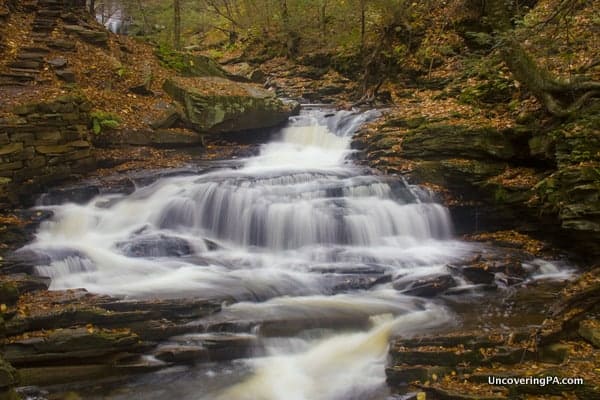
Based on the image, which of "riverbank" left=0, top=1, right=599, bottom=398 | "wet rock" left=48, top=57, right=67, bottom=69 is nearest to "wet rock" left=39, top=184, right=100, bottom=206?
"riverbank" left=0, top=1, right=599, bottom=398

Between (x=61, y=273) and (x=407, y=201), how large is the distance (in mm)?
6657

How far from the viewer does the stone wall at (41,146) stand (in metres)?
10.3

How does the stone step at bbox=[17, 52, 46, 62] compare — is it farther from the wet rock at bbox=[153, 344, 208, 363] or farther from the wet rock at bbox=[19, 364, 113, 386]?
the wet rock at bbox=[153, 344, 208, 363]

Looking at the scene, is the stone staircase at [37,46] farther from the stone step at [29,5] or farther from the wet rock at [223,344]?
the wet rock at [223,344]

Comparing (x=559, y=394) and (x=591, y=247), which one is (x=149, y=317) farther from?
(x=591, y=247)

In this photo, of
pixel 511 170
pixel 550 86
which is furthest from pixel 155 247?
pixel 550 86

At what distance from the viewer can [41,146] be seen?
35.8 feet

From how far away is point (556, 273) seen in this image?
8969 millimetres

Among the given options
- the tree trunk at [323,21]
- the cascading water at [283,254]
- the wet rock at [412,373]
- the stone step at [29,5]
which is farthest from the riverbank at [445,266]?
the tree trunk at [323,21]

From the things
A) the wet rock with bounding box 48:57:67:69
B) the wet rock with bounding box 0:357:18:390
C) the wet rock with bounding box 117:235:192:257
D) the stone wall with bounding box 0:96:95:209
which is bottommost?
the wet rock with bounding box 0:357:18:390

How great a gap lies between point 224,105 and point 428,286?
8.25 metres

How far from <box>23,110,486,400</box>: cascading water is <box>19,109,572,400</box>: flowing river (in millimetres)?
23

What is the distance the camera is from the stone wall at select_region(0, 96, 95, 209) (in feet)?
33.9

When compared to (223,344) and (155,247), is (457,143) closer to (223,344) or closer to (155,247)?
(155,247)
